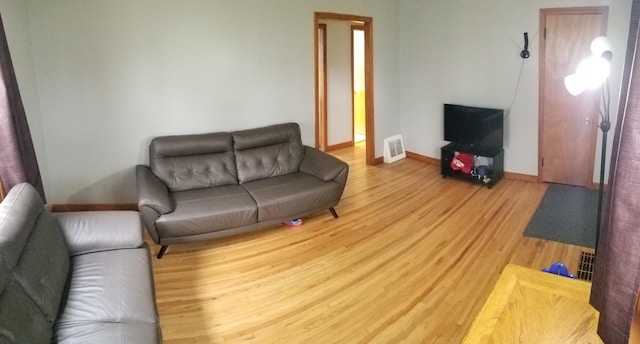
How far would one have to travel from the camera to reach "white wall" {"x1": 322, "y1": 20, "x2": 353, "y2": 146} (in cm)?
684

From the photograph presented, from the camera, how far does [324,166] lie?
14.2ft

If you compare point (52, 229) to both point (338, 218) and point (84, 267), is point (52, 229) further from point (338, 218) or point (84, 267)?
point (338, 218)

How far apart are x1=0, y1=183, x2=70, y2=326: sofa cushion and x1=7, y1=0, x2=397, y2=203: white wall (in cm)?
147

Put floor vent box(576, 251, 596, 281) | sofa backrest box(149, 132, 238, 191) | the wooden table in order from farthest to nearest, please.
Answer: sofa backrest box(149, 132, 238, 191) → floor vent box(576, 251, 596, 281) → the wooden table

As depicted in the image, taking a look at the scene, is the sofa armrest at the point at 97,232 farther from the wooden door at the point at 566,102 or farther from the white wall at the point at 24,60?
the wooden door at the point at 566,102

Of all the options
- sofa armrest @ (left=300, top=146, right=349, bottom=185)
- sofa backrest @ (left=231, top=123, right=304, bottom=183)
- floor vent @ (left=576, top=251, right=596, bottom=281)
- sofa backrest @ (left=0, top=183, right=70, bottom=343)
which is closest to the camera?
sofa backrest @ (left=0, top=183, right=70, bottom=343)

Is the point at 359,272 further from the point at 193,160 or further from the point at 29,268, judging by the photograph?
the point at 29,268

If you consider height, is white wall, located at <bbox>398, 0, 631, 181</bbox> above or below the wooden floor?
above

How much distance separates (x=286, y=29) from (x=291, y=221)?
2121 mm

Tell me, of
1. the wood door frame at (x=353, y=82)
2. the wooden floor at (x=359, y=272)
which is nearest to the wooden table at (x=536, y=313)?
the wooden floor at (x=359, y=272)

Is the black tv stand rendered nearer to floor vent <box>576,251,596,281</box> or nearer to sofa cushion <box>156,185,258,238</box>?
floor vent <box>576,251,596,281</box>

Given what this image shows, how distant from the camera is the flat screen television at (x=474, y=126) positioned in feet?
17.5

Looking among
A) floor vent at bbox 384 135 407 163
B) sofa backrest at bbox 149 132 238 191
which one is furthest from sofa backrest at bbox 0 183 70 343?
floor vent at bbox 384 135 407 163

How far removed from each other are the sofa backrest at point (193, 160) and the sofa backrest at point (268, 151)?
10cm
